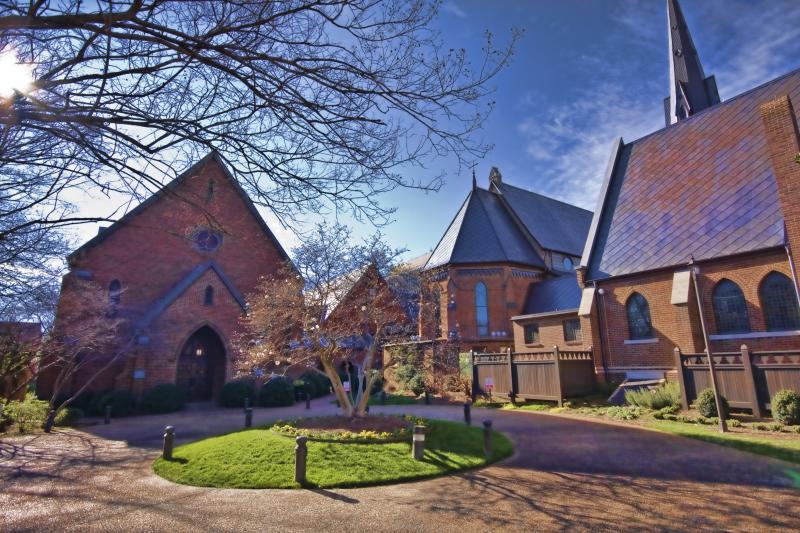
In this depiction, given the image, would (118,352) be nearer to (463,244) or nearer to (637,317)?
(463,244)

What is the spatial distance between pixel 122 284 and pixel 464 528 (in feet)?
83.4

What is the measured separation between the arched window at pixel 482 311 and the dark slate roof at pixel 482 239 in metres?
2.30

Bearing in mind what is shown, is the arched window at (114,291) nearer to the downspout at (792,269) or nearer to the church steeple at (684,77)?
the downspout at (792,269)

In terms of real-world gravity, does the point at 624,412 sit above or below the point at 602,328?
below

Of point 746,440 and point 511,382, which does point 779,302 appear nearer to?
point 746,440

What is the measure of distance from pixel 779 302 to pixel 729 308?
1623mm

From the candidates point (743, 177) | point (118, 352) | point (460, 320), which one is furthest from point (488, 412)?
point (118, 352)

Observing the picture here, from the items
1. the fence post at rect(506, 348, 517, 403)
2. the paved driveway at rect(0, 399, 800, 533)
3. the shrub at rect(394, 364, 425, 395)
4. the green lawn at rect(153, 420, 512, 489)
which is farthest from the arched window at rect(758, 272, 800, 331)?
the shrub at rect(394, 364, 425, 395)

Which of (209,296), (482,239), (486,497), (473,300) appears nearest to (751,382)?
(486,497)

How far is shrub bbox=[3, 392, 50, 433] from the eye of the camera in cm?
1666

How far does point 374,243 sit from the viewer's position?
57.2 feet

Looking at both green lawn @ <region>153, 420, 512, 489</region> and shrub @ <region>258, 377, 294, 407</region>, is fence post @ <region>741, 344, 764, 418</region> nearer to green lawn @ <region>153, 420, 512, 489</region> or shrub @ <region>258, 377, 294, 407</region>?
green lawn @ <region>153, 420, 512, 489</region>

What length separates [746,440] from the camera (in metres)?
10.5

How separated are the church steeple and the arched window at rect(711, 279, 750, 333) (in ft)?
73.8
